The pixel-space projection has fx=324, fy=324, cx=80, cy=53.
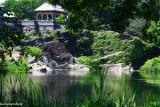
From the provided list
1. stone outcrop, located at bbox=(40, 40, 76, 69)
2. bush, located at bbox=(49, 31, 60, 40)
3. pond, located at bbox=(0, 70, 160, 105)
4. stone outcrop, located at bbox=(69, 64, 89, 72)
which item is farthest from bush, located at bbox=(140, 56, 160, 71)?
pond, located at bbox=(0, 70, 160, 105)

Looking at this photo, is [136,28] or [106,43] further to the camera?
[136,28]

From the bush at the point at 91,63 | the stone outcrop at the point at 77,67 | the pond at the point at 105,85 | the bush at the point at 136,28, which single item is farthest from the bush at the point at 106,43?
the pond at the point at 105,85

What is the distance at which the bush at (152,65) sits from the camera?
5122 cm

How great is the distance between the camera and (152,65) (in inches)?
2045

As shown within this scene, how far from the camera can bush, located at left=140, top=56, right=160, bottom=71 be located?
168 ft

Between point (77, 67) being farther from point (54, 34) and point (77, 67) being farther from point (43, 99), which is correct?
point (43, 99)

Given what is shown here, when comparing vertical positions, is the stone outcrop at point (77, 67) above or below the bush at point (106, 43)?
below

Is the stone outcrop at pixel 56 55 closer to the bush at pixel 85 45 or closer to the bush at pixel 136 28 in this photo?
the bush at pixel 85 45

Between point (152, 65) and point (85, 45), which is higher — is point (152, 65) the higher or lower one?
the lower one

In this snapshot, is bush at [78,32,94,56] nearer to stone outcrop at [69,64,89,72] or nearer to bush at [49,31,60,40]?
bush at [49,31,60,40]

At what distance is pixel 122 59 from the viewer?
55.8 metres

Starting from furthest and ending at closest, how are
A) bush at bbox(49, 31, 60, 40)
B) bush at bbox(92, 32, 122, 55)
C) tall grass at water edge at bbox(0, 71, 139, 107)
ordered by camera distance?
bush at bbox(92, 32, 122, 55)
bush at bbox(49, 31, 60, 40)
tall grass at water edge at bbox(0, 71, 139, 107)

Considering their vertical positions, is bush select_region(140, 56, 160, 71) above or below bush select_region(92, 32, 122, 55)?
below

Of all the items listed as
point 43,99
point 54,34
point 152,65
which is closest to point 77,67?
point 54,34
